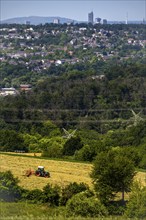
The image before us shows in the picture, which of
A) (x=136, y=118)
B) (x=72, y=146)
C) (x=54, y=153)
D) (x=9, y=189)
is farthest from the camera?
(x=136, y=118)

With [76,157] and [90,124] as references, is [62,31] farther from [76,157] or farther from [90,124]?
[76,157]

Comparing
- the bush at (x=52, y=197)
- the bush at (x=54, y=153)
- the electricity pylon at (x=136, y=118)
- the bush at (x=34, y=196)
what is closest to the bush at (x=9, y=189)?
the bush at (x=34, y=196)

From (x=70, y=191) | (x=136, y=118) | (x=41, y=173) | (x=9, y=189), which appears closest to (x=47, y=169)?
(x=41, y=173)

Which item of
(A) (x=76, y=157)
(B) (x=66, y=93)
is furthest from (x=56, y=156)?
(B) (x=66, y=93)

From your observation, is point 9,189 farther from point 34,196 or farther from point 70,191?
point 70,191

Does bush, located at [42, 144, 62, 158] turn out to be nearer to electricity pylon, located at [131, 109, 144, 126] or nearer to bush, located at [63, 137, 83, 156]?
bush, located at [63, 137, 83, 156]

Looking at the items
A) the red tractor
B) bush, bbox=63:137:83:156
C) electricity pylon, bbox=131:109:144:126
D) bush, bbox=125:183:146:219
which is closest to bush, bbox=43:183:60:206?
bush, bbox=125:183:146:219
